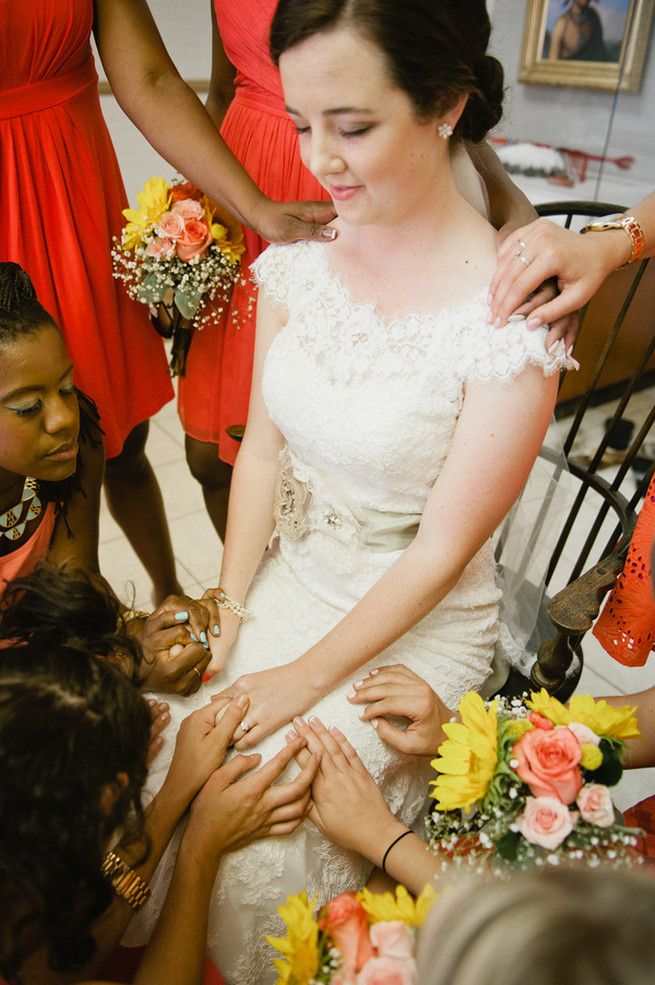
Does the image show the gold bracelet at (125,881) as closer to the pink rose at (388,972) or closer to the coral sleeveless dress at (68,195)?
the pink rose at (388,972)

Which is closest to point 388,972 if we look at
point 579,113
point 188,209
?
point 188,209

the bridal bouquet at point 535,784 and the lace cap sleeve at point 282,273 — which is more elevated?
the lace cap sleeve at point 282,273

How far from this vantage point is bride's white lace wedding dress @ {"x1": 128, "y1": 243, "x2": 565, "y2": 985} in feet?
3.62

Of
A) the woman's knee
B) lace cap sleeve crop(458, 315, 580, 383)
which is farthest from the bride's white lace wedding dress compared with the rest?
the woman's knee

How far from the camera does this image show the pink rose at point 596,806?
2.84 ft

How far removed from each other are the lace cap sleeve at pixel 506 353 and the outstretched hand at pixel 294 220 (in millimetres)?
427

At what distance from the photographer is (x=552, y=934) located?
1.44 ft

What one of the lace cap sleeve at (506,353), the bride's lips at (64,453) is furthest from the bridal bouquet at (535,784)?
the bride's lips at (64,453)

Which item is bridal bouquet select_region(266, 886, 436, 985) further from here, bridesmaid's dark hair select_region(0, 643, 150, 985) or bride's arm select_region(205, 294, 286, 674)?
bride's arm select_region(205, 294, 286, 674)

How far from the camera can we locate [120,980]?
108 cm

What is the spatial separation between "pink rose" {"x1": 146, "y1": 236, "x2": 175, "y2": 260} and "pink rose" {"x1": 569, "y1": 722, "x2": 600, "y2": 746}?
127cm

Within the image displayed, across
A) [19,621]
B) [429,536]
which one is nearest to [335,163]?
[429,536]

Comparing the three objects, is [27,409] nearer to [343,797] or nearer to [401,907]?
[343,797]

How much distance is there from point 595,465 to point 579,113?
11.9 ft
